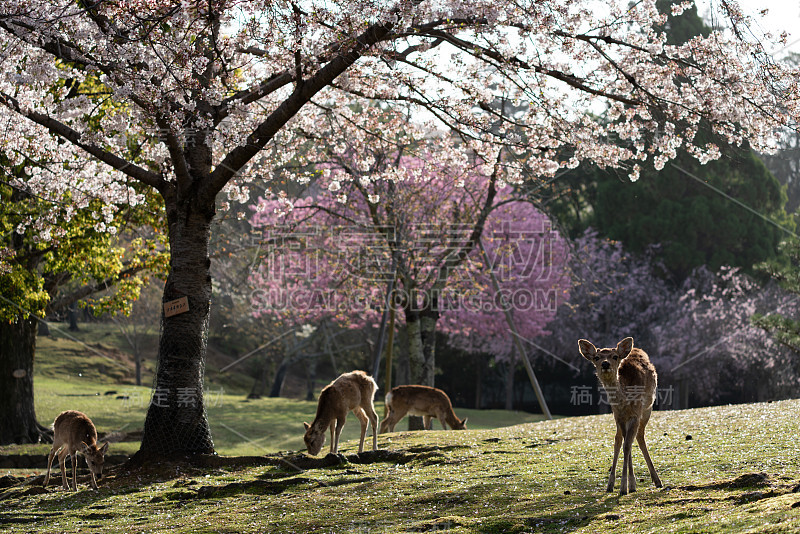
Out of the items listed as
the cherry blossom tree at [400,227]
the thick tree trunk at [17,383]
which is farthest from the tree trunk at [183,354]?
the thick tree trunk at [17,383]

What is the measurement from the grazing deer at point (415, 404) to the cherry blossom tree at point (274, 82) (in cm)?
507

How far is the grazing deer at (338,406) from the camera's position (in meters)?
11.7

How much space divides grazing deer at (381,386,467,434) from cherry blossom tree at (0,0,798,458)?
5.07m

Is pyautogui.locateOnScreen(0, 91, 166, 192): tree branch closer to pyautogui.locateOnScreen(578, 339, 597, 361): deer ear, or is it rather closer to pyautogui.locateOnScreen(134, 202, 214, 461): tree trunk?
pyautogui.locateOnScreen(134, 202, 214, 461): tree trunk

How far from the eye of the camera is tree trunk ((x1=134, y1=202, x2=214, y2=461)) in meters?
11.8

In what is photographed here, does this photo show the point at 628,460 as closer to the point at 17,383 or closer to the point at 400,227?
the point at 400,227

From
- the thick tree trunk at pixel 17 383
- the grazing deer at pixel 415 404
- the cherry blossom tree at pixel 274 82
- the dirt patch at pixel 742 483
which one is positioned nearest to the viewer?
the dirt patch at pixel 742 483

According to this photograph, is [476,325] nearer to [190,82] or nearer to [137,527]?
[190,82]

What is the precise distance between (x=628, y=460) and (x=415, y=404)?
31.6 feet

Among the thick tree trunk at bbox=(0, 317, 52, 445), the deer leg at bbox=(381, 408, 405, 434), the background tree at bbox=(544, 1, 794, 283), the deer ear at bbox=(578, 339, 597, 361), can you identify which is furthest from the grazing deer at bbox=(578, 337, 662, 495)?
the background tree at bbox=(544, 1, 794, 283)

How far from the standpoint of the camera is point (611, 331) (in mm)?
40125

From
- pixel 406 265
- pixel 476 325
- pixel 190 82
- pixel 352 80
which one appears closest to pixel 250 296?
pixel 476 325

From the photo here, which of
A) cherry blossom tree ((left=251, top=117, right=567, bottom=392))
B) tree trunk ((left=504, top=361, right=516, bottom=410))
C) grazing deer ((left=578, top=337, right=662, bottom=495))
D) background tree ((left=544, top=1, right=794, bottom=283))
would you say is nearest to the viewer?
grazing deer ((left=578, top=337, right=662, bottom=495))

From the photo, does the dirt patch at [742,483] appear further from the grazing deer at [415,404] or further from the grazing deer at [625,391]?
the grazing deer at [415,404]
